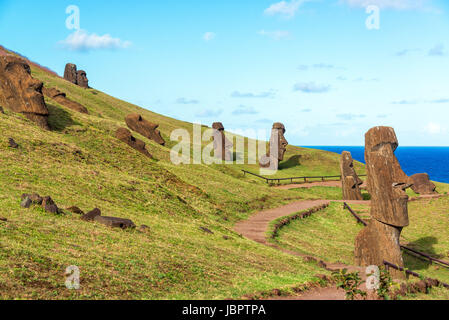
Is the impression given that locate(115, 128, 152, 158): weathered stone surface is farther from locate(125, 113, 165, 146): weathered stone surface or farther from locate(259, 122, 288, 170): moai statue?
locate(259, 122, 288, 170): moai statue

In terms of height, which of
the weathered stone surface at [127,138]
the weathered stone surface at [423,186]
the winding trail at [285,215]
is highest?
the weathered stone surface at [127,138]

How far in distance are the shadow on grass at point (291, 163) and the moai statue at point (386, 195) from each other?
48.4 m

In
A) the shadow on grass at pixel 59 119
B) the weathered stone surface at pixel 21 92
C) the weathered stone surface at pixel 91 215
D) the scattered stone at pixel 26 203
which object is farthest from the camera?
the shadow on grass at pixel 59 119

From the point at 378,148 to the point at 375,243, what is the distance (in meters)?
4.63

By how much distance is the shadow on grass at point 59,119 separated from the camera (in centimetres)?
3954

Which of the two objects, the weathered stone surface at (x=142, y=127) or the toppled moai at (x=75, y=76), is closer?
the weathered stone surface at (x=142, y=127)

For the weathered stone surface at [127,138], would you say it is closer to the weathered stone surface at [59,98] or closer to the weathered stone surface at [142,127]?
the weathered stone surface at [142,127]

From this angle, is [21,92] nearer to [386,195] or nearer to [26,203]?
[26,203]

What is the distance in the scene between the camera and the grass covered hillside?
12.3m

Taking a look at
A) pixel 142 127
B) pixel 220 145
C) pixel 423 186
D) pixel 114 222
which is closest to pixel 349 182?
pixel 423 186

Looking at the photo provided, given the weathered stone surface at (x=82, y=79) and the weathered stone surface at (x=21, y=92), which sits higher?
the weathered stone surface at (x=82, y=79)

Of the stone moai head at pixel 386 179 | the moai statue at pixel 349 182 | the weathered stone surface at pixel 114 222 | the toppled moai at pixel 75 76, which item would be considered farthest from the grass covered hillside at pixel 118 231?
the toppled moai at pixel 75 76

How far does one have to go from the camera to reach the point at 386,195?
65.2 ft

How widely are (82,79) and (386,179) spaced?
87.0 metres
